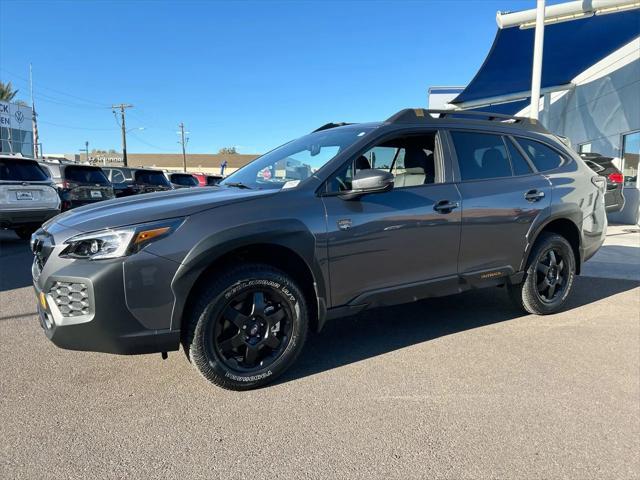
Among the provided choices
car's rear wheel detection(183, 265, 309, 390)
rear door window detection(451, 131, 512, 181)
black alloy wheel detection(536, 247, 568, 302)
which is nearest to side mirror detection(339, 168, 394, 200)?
car's rear wheel detection(183, 265, 309, 390)

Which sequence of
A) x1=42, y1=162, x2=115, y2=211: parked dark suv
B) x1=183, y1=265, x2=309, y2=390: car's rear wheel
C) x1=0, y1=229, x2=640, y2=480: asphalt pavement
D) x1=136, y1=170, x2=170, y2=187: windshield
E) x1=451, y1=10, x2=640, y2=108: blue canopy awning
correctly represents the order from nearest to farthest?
x1=0, y1=229, x2=640, y2=480: asphalt pavement, x1=183, y1=265, x2=309, y2=390: car's rear wheel, x1=42, y1=162, x2=115, y2=211: parked dark suv, x1=451, y1=10, x2=640, y2=108: blue canopy awning, x1=136, y1=170, x2=170, y2=187: windshield

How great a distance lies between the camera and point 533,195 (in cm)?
444

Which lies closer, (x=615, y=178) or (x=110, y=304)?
(x=110, y=304)

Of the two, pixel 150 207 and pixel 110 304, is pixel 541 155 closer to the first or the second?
pixel 150 207

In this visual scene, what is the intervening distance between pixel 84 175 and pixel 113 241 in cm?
949

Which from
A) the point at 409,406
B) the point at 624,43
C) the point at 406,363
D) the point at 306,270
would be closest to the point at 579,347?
the point at 406,363

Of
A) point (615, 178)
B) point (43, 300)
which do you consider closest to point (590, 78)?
point (615, 178)

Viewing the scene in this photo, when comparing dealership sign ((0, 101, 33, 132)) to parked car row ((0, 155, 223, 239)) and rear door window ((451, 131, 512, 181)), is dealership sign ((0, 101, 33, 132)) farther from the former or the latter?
rear door window ((451, 131, 512, 181))

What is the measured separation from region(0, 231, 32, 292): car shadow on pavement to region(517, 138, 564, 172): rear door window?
6.05 meters

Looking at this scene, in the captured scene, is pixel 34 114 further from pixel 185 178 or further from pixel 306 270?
pixel 306 270

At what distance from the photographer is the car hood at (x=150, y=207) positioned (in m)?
2.83

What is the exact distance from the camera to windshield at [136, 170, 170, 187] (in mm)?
15654

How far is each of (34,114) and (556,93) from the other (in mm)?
41137

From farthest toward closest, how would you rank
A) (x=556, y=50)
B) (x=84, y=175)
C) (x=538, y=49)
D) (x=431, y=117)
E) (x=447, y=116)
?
1. (x=556, y=50)
2. (x=84, y=175)
3. (x=538, y=49)
4. (x=447, y=116)
5. (x=431, y=117)
